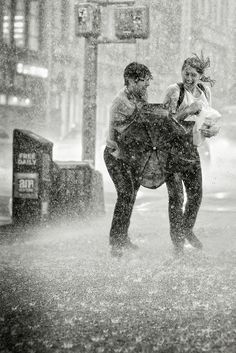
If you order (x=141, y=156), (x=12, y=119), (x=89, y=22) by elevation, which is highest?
(x=89, y=22)

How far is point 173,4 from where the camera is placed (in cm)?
5500

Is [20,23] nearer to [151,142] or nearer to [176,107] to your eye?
[176,107]

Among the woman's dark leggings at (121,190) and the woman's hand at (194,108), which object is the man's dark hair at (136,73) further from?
the woman's dark leggings at (121,190)

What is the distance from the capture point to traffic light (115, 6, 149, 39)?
1117 centimetres

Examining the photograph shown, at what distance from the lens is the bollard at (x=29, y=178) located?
8773 millimetres

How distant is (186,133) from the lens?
6.48 metres

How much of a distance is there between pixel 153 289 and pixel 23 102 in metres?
32.8

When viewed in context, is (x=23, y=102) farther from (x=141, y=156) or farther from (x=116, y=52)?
(x=141, y=156)

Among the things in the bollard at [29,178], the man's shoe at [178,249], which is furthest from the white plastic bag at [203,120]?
A: the bollard at [29,178]

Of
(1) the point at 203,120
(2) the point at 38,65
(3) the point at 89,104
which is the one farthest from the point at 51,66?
(1) the point at 203,120

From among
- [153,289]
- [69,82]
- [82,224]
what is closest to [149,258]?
[153,289]

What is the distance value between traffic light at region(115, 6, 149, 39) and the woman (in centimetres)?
456

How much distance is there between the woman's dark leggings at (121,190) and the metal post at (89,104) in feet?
14.3

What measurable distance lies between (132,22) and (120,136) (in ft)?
16.7
